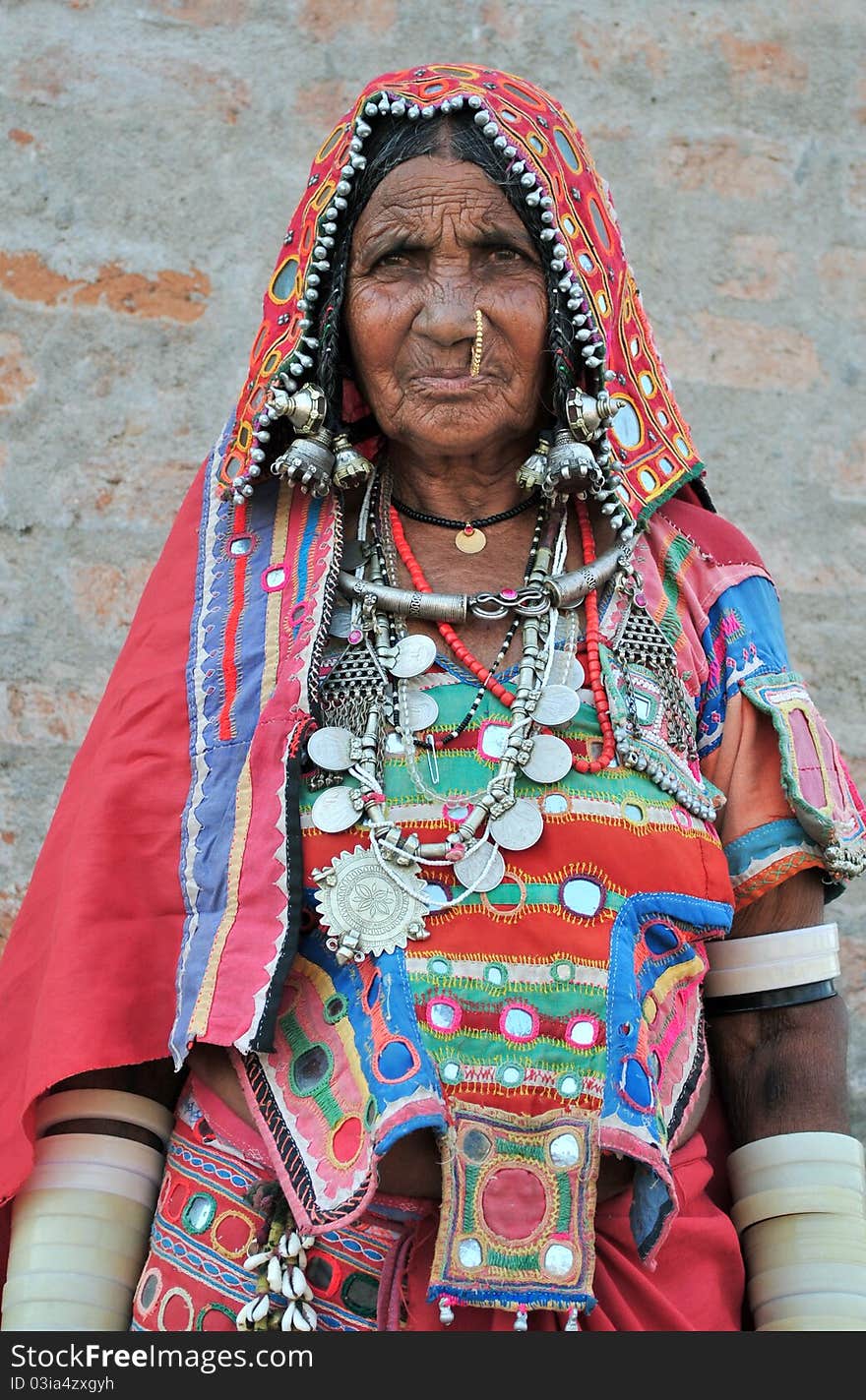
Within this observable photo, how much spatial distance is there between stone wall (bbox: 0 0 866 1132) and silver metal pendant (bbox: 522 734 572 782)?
1.21 m

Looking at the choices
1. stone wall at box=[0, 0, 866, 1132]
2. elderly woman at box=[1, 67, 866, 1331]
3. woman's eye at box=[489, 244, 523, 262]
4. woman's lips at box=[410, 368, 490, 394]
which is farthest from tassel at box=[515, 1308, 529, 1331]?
stone wall at box=[0, 0, 866, 1132]

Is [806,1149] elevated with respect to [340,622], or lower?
lower

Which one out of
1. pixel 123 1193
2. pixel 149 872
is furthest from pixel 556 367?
pixel 123 1193

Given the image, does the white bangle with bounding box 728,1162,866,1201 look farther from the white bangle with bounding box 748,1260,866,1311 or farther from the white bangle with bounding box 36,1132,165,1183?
the white bangle with bounding box 36,1132,165,1183

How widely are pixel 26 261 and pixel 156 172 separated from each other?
28cm

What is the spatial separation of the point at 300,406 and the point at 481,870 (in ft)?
2.01

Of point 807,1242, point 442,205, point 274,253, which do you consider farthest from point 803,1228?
point 274,253

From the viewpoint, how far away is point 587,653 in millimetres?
2082

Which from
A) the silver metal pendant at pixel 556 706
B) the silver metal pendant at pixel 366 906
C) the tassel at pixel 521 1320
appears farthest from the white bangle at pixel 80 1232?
the silver metal pendant at pixel 556 706

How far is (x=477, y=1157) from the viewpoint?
71.6 inches

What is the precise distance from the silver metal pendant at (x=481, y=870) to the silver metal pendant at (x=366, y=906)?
0.16 ft

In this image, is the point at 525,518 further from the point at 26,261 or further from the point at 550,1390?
the point at 26,261

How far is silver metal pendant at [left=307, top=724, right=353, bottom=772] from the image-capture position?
6.53ft

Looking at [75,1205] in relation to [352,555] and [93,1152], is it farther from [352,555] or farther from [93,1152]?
[352,555]
